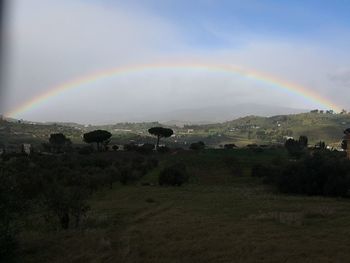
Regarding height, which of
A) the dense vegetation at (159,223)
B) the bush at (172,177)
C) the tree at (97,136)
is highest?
the tree at (97,136)

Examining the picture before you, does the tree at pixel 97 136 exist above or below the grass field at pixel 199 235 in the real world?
above

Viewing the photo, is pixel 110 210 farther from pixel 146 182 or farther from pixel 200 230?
pixel 146 182

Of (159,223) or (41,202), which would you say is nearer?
(159,223)

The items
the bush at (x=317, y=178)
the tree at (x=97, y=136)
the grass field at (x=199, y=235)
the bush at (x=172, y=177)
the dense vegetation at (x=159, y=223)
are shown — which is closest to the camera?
the grass field at (x=199, y=235)

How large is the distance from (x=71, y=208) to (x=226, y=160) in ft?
215

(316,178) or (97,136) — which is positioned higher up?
(97,136)

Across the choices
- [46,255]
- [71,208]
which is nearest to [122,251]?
[46,255]

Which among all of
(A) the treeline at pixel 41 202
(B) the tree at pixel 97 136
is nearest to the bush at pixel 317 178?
(A) the treeline at pixel 41 202

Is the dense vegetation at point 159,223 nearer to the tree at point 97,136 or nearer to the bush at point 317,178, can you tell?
the bush at point 317,178

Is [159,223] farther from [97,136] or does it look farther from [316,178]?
[97,136]

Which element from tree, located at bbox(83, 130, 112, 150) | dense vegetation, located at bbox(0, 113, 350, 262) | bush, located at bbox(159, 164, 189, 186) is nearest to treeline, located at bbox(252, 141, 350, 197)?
dense vegetation, located at bbox(0, 113, 350, 262)

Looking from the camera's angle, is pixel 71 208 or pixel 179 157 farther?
pixel 179 157

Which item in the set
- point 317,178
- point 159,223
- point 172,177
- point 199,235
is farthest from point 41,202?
point 317,178

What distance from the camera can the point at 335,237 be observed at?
2402 cm
